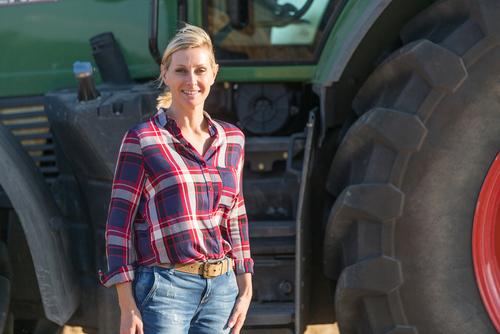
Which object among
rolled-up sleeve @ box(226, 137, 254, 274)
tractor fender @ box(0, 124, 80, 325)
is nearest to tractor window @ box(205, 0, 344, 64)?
tractor fender @ box(0, 124, 80, 325)

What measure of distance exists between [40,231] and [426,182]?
1462 mm

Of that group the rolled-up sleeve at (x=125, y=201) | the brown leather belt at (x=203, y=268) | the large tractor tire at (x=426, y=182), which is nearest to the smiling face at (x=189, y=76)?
the rolled-up sleeve at (x=125, y=201)

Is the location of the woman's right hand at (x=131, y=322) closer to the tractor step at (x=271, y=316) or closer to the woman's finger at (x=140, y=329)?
the woman's finger at (x=140, y=329)

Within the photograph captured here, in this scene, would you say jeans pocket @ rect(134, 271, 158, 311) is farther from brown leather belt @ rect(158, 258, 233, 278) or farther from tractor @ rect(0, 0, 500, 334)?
tractor @ rect(0, 0, 500, 334)

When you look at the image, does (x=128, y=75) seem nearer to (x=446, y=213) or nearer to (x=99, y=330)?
(x=99, y=330)

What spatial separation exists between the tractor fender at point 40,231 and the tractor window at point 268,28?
3.00 feet

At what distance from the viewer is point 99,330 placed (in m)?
3.47

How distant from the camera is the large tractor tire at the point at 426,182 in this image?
116 inches

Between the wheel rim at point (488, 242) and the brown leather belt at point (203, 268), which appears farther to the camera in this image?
the wheel rim at point (488, 242)

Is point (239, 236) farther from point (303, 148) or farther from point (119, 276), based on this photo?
point (303, 148)

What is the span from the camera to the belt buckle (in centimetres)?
239

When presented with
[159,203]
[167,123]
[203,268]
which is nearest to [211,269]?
[203,268]

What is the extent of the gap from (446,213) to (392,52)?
2.24 feet

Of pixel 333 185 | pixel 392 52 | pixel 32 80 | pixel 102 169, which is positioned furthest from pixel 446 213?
pixel 32 80
